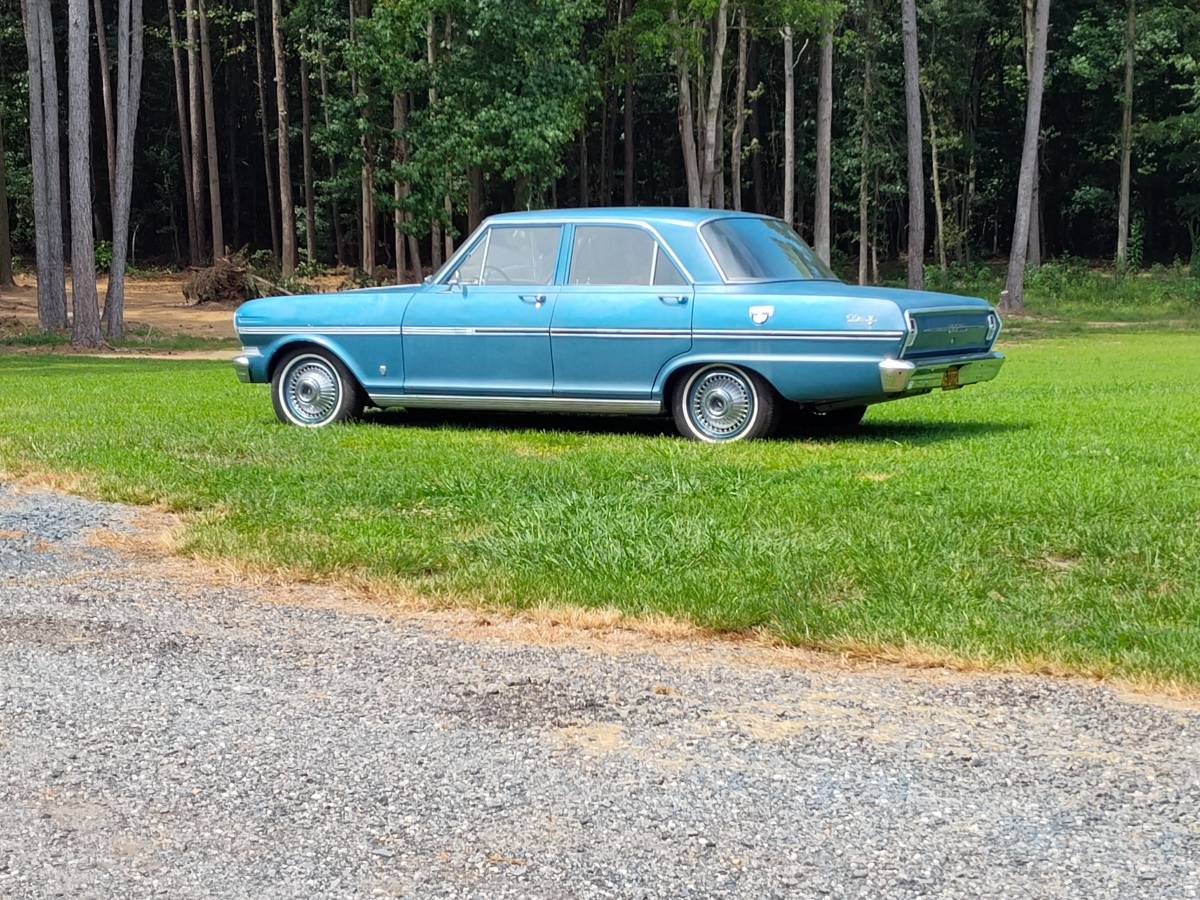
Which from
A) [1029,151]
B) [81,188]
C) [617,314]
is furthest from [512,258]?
[1029,151]

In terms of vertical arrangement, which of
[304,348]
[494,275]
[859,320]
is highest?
[494,275]

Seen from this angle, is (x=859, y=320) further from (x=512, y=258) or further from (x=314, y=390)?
(x=314, y=390)

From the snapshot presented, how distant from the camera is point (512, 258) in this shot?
35.1 ft

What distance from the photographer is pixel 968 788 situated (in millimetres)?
3668

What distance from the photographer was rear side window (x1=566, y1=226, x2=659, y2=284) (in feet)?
33.8

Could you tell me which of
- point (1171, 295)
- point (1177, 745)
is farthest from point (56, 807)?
point (1171, 295)

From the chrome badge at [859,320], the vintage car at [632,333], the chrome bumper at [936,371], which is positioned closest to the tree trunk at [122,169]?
the vintage car at [632,333]

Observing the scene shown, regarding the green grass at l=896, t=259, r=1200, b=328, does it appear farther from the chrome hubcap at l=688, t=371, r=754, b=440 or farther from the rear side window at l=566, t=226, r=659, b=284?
the chrome hubcap at l=688, t=371, r=754, b=440

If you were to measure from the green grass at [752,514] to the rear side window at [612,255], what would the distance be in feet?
3.80

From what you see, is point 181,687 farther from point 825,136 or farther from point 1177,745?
point 825,136

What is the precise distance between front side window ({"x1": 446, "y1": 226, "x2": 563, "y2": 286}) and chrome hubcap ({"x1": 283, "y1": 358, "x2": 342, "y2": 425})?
135 centimetres

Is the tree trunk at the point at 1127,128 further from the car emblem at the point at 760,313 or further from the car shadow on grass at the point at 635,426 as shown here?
the car emblem at the point at 760,313

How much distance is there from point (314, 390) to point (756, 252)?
12.0 feet

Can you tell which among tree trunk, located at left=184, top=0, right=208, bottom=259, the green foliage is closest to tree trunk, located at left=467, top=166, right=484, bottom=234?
tree trunk, located at left=184, top=0, right=208, bottom=259
